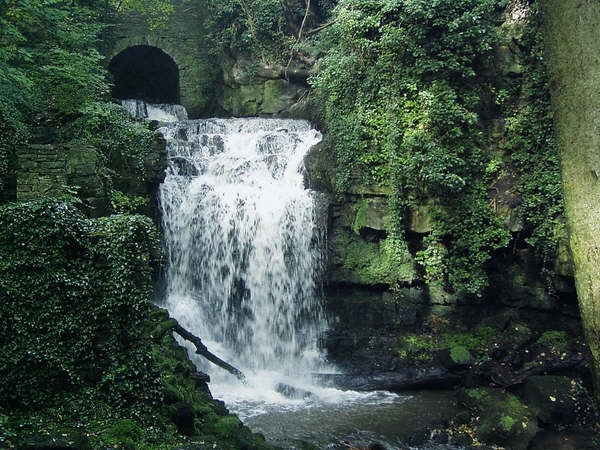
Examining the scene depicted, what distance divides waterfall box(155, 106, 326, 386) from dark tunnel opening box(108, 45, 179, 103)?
23.8ft

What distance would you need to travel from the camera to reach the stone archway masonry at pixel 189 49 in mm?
16078

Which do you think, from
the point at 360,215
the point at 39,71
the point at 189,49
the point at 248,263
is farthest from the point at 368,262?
the point at 189,49

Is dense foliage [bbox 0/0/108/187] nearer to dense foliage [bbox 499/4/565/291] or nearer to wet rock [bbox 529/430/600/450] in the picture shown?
dense foliage [bbox 499/4/565/291]

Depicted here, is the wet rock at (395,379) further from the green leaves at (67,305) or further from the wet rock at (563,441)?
the green leaves at (67,305)

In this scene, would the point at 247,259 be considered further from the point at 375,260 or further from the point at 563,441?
the point at 563,441

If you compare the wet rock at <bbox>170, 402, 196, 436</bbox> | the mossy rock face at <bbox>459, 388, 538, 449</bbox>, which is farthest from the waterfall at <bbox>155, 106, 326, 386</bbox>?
the wet rock at <bbox>170, 402, 196, 436</bbox>

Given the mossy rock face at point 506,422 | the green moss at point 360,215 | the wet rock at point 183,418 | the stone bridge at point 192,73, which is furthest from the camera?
the stone bridge at point 192,73

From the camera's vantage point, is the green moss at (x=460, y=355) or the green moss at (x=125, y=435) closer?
the green moss at (x=125, y=435)

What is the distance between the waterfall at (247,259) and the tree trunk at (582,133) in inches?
223

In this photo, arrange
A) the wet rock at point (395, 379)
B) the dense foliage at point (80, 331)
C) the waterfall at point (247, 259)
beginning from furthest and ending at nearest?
1. the waterfall at point (247, 259)
2. the wet rock at point (395, 379)
3. the dense foliage at point (80, 331)

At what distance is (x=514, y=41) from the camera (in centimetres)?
1023

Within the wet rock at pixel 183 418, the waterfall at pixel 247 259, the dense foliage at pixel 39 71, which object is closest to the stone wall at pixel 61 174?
the dense foliage at pixel 39 71

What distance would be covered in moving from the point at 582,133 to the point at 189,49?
13.9m

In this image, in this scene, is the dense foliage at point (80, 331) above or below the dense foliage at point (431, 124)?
below
